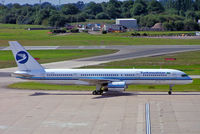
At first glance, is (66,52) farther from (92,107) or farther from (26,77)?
(92,107)

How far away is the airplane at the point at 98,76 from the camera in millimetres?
48188

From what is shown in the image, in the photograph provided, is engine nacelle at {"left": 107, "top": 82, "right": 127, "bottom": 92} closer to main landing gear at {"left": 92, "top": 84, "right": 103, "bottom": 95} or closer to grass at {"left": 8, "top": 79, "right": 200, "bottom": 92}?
main landing gear at {"left": 92, "top": 84, "right": 103, "bottom": 95}

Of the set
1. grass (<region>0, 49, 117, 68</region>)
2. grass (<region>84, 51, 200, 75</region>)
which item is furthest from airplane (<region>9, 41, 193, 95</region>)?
grass (<region>0, 49, 117, 68</region>)

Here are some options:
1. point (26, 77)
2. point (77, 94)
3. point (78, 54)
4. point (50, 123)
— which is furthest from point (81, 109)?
point (78, 54)

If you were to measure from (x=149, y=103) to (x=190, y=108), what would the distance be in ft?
16.4

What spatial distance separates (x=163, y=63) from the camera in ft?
254

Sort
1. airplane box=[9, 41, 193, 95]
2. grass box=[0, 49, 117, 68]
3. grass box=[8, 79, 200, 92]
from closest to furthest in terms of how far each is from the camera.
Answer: airplane box=[9, 41, 193, 95], grass box=[8, 79, 200, 92], grass box=[0, 49, 117, 68]

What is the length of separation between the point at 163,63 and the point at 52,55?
31555mm

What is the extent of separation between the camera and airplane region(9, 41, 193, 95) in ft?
158

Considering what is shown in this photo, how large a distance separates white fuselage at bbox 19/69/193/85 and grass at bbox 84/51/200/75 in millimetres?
17873

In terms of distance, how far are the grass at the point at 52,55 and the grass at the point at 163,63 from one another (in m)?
15.7

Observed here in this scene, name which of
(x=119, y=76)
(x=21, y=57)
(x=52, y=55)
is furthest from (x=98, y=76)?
(x=52, y=55)

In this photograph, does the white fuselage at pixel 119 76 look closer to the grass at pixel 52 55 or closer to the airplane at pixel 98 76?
the airplane at pixel 98 76

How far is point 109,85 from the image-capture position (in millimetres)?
47594
